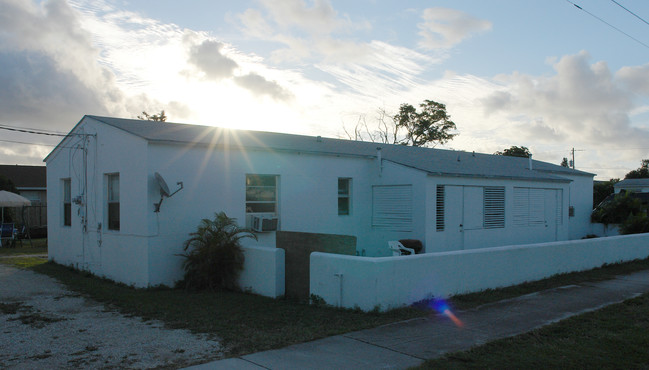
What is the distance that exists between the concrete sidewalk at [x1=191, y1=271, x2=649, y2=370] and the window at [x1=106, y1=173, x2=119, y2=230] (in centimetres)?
810

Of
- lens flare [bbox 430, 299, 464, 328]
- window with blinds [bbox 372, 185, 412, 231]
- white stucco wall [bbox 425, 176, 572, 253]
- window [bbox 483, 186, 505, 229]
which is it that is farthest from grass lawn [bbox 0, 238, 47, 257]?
lens flare [bbox 430, 299, 464, 328]

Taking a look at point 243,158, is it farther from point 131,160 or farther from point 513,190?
point 513,190

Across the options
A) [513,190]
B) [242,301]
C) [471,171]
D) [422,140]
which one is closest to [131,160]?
[242,301]

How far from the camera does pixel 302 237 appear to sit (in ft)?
32.9

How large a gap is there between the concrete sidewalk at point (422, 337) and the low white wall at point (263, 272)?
312cm

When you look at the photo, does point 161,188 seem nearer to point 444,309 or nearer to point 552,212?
point 444,309

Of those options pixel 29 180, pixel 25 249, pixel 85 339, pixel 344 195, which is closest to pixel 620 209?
pixel 344 195

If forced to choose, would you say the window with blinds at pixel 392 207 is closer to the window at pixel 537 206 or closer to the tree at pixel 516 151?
the window at pixel 537 206

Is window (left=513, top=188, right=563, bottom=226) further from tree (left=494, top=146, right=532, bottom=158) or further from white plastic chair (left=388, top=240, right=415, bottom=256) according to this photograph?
tree (left=494, top=146, right=532, bottom=158)

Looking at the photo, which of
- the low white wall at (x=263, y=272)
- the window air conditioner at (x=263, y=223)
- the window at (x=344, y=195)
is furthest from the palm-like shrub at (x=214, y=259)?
the window at (x=344, y=195)

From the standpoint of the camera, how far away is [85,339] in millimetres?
7172

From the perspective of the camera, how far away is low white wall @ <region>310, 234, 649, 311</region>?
846 centimetres

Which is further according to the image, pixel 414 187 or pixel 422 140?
pixel 422 140

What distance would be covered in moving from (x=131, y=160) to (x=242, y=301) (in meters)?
4.62
